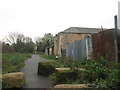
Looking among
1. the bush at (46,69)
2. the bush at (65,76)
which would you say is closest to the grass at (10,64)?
the bush at (46,69)

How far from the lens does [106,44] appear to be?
8.08 m

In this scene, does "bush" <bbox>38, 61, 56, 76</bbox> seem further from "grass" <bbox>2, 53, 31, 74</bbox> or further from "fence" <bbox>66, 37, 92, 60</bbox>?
"fence" <bbox>66, 37, 92, 60</bbox>

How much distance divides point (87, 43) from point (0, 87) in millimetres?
6377

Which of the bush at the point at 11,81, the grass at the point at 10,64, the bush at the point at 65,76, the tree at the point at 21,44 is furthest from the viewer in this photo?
the tree at the point at 21,44

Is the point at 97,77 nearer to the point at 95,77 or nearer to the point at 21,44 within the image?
the point at 95,77

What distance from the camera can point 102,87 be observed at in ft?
14.0

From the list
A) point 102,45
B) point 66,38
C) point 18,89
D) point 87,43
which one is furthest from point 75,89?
point 66,38

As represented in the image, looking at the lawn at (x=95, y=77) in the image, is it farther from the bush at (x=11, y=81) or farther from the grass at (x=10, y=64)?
the grass at (x=10, y=64)

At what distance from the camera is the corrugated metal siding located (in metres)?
7.52

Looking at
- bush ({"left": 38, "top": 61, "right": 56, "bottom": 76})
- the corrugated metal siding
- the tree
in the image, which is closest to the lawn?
the corrugated metal siding

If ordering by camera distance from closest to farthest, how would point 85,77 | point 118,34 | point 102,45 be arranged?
1. point 85,77
2. point 118,34
3. point 102,45

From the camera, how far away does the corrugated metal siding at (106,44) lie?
24.7 ft

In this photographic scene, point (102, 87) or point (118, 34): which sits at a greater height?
point (118, 34)

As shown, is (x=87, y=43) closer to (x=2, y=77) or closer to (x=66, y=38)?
(x=2, y=77)
